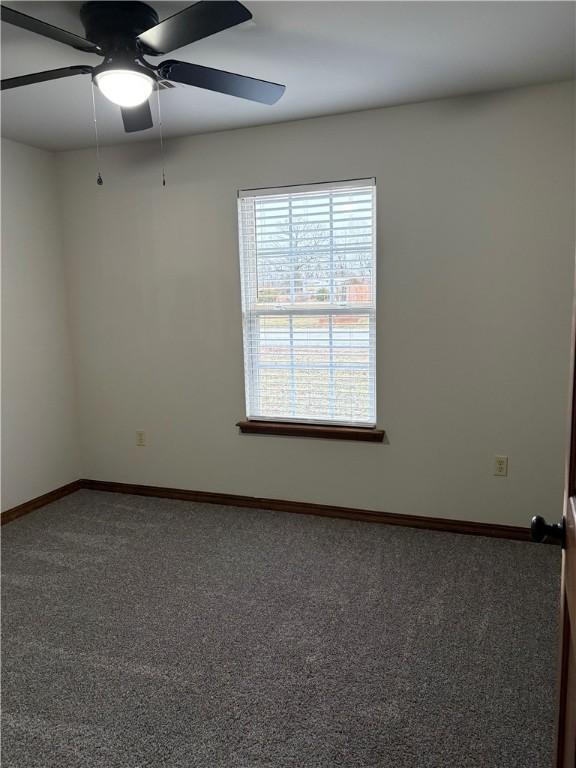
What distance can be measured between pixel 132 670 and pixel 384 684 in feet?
3.06

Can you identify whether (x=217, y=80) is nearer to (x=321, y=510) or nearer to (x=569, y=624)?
(x=569, y=624)

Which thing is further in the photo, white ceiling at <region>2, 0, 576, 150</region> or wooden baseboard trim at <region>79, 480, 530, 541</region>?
wooden baseboard trim at <region>79, 480, 530, 541</region>

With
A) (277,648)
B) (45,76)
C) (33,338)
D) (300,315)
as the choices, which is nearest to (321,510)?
(300,315)

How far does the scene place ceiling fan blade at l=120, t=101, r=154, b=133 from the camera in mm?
2359

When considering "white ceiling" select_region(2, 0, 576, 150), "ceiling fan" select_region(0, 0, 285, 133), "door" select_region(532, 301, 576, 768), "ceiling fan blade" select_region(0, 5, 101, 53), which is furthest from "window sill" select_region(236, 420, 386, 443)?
"ceiling fan blade" select_region(0, 5, 101, 53)

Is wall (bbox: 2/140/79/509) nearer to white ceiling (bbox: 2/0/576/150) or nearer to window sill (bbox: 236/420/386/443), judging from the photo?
white ceiling (bbox: 2/0/576/150)

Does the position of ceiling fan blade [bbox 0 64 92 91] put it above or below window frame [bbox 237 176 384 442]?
above


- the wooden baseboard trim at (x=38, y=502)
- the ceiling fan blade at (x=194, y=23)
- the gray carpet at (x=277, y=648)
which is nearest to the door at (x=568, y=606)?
the gray carpet at (x=277, y=648)

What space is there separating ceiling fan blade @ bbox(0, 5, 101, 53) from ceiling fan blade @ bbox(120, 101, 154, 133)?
46 cm

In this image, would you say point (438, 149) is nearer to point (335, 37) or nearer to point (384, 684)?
point (335, 37)

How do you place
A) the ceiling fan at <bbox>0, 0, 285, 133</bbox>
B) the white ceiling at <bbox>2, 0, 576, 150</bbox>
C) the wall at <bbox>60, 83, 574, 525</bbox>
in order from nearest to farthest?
the ceiling fan at <bbox>0, 0, 285, 133</bbox> < the white ceiling at <bbox>2, 0, 576, 150</bbox> < the wall at <bbox>60, 83, 574, 525</bbox>

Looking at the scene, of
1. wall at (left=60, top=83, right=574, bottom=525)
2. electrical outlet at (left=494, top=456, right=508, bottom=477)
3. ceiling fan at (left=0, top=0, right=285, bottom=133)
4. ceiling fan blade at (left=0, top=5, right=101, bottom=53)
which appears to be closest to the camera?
ceiling fan blade at (left=0, top=5, right=101, bottom=53)

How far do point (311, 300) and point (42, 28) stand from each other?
6.58 feet

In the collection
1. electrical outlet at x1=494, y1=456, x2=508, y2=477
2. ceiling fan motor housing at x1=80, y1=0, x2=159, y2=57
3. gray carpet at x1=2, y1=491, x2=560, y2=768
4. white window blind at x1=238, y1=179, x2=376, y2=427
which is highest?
ceiling fan motor housing at x1=80, y1=0, x2=159, y2=57
